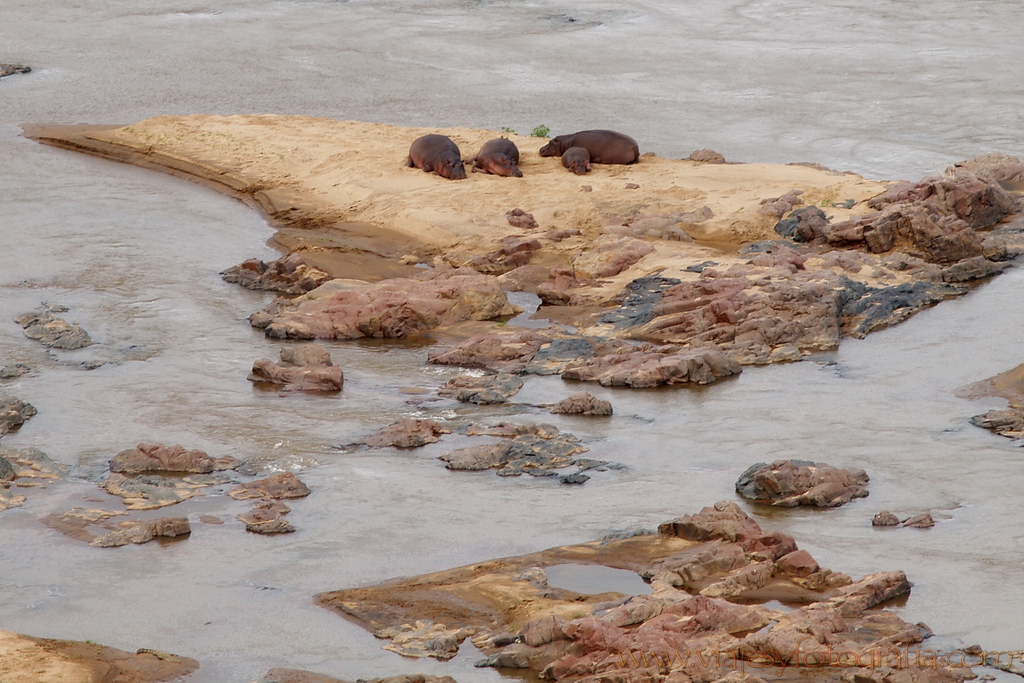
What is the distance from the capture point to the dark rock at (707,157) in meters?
16.9

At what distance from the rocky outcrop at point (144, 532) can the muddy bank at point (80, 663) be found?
1285 millimetres

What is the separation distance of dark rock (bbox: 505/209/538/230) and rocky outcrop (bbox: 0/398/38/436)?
20.9 feet

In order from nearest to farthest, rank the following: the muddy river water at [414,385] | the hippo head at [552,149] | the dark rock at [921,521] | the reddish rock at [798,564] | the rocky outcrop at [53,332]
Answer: the reddish rock at [798,564]
the muddy river water at [414,385]
the dark rock at [921,521]
the rocky outcrop at [53,332]
the hippo head at [552,149]

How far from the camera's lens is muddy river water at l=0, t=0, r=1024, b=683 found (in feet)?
23.3

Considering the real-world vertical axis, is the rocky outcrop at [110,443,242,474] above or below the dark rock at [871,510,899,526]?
below

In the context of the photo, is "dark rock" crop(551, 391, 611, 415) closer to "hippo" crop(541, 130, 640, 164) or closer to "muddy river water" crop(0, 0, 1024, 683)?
"muddy river water" crop(0, 0, 1024, 683)

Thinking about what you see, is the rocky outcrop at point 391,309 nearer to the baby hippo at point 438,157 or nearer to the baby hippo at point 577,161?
the baby hippo at point 438,157

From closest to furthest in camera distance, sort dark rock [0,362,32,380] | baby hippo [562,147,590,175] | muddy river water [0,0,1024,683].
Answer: muddy river water [0,0,1024,683] < dark rock [0,362,32,380] < baby hippo [562,147,590,175]

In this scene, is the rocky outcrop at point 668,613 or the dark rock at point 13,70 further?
the dark rock at point 13,70

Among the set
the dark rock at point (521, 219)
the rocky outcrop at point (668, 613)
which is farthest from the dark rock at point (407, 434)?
the dark rock at point (521, 219)

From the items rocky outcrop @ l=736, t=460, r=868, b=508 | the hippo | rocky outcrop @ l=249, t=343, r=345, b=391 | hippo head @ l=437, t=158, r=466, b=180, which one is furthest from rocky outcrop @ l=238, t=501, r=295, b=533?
the hippo

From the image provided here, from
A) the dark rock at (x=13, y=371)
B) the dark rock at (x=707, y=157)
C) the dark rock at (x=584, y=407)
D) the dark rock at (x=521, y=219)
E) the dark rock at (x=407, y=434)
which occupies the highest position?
the dark rock at (x=707, y=157)

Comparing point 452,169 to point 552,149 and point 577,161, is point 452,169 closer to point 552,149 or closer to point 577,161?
point 552,149

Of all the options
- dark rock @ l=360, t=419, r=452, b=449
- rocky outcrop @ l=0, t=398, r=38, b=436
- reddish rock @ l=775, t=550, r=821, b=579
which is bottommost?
rocky outcrop @ l=0, t=398, r=38, b=436
